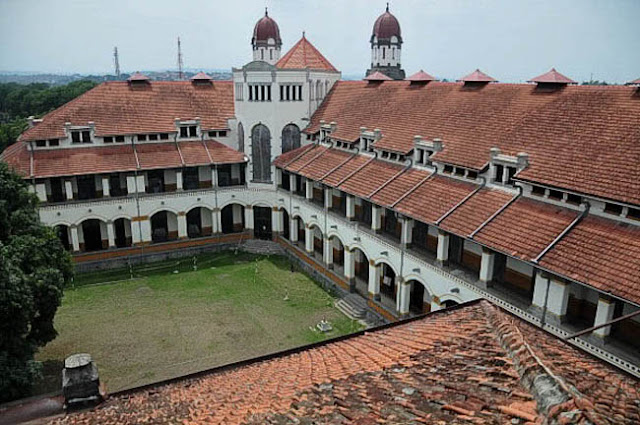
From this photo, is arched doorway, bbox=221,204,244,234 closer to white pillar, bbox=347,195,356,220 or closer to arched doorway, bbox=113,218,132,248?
arched doorway, bbox=113,218,132,248

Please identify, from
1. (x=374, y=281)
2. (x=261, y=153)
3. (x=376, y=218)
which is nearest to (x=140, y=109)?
(x=261, y=153)

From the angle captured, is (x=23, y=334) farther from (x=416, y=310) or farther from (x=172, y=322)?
(x=416, y=310)

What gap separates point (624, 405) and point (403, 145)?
22.4m

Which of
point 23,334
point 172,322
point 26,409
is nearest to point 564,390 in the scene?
point 26,409

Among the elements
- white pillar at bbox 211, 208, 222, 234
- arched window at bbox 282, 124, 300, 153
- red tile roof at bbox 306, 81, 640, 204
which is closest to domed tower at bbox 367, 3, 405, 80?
arched window at bbox 282, 124, 300, 153

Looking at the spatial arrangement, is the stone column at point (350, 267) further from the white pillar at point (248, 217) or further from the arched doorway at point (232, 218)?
the arched doorway at point (232, 218)

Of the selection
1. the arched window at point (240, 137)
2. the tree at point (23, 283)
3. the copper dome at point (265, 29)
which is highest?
the copper dome at point (265, 29)

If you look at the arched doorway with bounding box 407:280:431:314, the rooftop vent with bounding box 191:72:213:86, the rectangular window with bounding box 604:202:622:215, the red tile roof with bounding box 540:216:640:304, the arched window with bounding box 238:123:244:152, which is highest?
the rooftop vent with bounding box 191:72:213:86

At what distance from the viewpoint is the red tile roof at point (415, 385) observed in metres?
6.49

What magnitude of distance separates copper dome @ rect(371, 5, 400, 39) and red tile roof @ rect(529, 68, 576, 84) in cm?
3128

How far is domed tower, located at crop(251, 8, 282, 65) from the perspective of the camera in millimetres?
45969

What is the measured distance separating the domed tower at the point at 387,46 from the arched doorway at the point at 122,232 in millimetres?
30393

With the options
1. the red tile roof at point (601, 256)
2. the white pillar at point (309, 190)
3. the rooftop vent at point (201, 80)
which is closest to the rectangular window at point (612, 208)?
the red tile roof at point (601, 256)

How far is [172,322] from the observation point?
2727 cm
